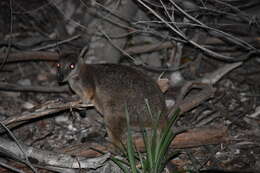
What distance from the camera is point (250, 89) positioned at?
302 inches

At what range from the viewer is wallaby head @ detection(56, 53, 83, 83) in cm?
625

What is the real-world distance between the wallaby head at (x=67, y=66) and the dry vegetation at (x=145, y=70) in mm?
496

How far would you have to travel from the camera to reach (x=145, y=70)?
840cm

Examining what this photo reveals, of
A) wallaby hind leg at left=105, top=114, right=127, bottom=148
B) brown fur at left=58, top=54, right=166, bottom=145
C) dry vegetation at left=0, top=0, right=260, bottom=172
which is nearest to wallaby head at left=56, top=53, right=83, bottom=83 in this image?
brown fur at left=58, top=54, right=166, bottom=145

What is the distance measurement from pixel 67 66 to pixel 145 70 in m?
2.62

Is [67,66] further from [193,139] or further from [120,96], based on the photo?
[193,139]

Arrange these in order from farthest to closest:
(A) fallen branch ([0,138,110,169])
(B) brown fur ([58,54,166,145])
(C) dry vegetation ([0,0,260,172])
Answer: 1. (B) brown fur ([58,54,166,145])
2. (C) dry vegetation ([0,0,260,172])
3. (A) fallen branch ([0,138,110,169])

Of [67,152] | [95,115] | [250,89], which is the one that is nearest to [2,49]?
[95,115]

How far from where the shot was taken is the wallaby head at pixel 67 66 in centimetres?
625

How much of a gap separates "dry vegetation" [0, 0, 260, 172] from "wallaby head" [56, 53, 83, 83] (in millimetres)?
496

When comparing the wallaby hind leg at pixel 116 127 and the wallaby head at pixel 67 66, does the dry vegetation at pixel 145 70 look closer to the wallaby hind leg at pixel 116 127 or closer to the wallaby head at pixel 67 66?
the wallaby hind leg at pixel 116 127

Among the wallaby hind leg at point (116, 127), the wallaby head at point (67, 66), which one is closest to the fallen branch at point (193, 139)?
the wallaby hind leg at point (116, 127)

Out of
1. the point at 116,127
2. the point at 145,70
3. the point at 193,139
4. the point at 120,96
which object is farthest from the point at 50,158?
the point at 145,70

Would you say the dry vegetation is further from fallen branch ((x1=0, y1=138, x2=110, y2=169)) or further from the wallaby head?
the wallaby head
